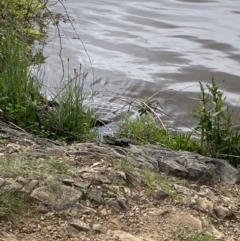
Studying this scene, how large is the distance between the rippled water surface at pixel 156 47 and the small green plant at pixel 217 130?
242 cm

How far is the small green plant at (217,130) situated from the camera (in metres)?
5.21

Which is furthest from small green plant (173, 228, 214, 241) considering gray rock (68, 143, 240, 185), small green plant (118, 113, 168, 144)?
small green plant (118, 113, 168, 144)

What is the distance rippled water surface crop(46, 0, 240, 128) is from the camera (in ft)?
28.9

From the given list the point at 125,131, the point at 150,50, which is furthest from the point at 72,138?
the point at 150,50

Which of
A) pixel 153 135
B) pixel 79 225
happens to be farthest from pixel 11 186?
pixel 153 135

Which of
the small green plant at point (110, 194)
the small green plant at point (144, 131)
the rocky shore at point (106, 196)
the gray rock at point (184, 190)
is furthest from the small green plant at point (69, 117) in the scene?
the small green plant at point (110, 194)

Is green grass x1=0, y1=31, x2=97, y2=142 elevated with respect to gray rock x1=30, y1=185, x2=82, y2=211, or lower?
elevated

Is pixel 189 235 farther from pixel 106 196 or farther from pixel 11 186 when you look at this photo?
pixel 11 186

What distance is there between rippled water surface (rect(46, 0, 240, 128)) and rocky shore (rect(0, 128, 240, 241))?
11.0ft

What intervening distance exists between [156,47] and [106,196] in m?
7.19

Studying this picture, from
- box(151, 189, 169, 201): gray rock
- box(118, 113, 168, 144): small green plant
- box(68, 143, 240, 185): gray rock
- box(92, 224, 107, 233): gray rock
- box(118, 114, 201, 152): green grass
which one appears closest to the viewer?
box(92, 224, 107, 233): gray rock

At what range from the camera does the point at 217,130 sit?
5262 mm

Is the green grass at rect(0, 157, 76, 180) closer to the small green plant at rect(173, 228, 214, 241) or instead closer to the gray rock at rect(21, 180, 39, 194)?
the gray rock at rect(21, 180, 39, 194)

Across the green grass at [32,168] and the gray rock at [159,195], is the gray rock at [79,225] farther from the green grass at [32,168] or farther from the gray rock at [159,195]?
the gray rock at [159,195]
